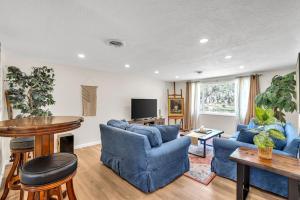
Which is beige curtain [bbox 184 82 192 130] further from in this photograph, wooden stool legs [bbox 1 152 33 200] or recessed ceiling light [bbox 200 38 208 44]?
wooden stool legs [bbox 1 152 33 200]

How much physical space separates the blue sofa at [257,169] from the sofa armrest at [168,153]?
Answer: 587 millimetres

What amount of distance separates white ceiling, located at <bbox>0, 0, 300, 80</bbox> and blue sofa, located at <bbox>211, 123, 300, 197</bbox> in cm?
159

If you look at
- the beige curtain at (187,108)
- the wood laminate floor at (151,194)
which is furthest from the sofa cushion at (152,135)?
the beige curtain at (187,108)

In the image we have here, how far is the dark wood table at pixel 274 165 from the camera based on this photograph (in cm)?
149

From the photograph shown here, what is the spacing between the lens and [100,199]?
201 centimetres

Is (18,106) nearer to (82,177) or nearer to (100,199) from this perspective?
(82,177)

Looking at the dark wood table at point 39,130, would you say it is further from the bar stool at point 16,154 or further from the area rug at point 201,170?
the area rug at point 201,170

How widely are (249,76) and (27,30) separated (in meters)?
5.80

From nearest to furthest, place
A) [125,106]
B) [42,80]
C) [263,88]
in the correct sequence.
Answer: [42,80]
[263,88]
[125,106]

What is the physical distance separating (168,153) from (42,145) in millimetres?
1664

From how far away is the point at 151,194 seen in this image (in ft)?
6.91

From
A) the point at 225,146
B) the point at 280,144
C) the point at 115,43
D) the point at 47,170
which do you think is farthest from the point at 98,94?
the point at 280,144

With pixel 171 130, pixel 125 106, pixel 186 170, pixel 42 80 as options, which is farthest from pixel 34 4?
pixel 125 106

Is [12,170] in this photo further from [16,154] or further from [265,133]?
[265,133]
